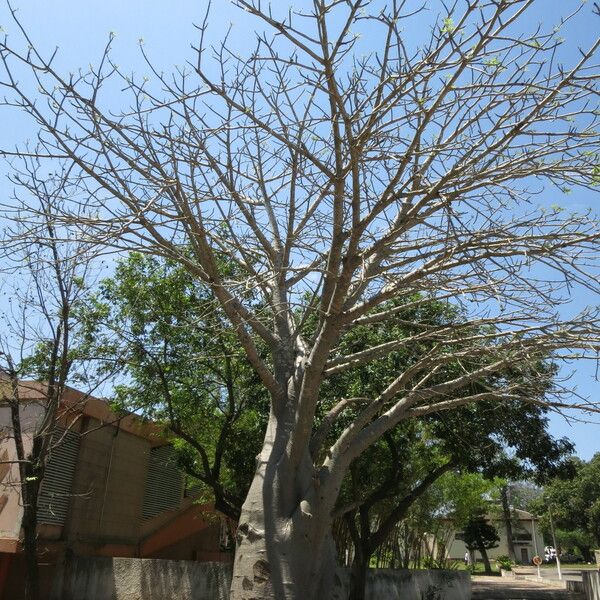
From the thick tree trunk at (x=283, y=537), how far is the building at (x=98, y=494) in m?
4.76

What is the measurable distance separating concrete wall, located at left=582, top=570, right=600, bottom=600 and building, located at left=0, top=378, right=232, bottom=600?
8.82 metres

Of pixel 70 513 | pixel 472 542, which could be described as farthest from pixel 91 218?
pixel 472 542

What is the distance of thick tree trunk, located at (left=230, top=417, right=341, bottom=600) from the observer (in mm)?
5129

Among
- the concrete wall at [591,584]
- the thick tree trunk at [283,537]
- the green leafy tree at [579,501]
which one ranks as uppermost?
the green leafy tree at [579,501]

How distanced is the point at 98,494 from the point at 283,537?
8361 millimetres

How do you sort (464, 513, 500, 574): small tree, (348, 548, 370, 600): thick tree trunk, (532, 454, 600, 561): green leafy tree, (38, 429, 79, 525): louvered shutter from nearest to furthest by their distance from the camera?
(38, 429, 79, 525): louvered shutter < (348, 548, 370, 600): thick tree trunk < (464, 513, 500, 574): small tree < (532, 454, 600, 561): green leafy tree

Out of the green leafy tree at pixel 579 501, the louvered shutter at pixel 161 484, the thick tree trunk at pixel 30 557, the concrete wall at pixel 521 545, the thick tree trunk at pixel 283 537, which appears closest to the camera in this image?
the thick tree trunk at pixel 283 537

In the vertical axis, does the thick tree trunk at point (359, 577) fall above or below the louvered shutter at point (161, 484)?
below

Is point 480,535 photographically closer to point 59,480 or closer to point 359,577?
point 359,577

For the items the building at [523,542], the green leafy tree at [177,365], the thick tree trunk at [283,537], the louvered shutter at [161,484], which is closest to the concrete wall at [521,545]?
the building at [523,542]

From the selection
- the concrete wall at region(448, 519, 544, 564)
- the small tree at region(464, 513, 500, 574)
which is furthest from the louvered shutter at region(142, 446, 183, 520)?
the concrete wall at region(448, 519, 544, 564)

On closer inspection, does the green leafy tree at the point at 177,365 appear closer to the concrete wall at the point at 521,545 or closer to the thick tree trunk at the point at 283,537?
the thick tree trunk at the point at 283,537

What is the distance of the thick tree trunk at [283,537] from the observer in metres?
5.13

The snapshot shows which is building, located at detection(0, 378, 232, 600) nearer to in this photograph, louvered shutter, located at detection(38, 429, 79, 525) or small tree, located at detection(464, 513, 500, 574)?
louvered shutter, located at detection(38, 429, 79, 525)
